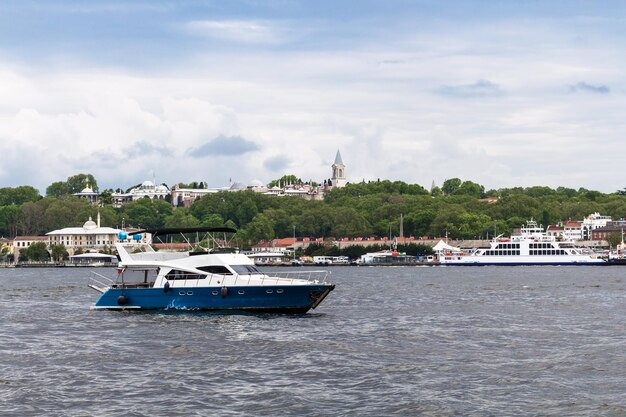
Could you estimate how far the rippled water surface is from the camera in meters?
31.5

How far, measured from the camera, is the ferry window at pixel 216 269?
55656 mm

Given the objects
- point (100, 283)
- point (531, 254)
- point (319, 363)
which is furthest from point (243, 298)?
point (531, 254)

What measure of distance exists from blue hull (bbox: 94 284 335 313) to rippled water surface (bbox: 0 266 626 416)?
3.16 ft

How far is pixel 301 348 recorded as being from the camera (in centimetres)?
4266

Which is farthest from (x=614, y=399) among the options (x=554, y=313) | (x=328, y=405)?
(x=554, y=313)

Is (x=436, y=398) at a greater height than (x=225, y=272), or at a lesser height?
lesser

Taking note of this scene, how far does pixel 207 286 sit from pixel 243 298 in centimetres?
200

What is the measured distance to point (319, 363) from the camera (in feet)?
128

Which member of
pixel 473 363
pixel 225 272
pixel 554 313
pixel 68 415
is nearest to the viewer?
pixel 68 415

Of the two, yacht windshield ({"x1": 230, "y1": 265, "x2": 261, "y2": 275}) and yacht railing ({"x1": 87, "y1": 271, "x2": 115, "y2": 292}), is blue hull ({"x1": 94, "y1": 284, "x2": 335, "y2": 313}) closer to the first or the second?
yacht windshield ({"x1": 230, "y1": 265, "x2": 261, "y2": 275})

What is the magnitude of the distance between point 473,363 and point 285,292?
1786 centimetres

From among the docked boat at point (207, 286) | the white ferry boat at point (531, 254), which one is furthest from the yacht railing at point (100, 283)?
the white ferry boat at point (531, 254)

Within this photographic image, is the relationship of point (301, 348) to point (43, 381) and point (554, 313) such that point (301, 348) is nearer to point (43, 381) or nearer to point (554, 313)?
point (43, 381)

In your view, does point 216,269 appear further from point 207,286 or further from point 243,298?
point 243,298
